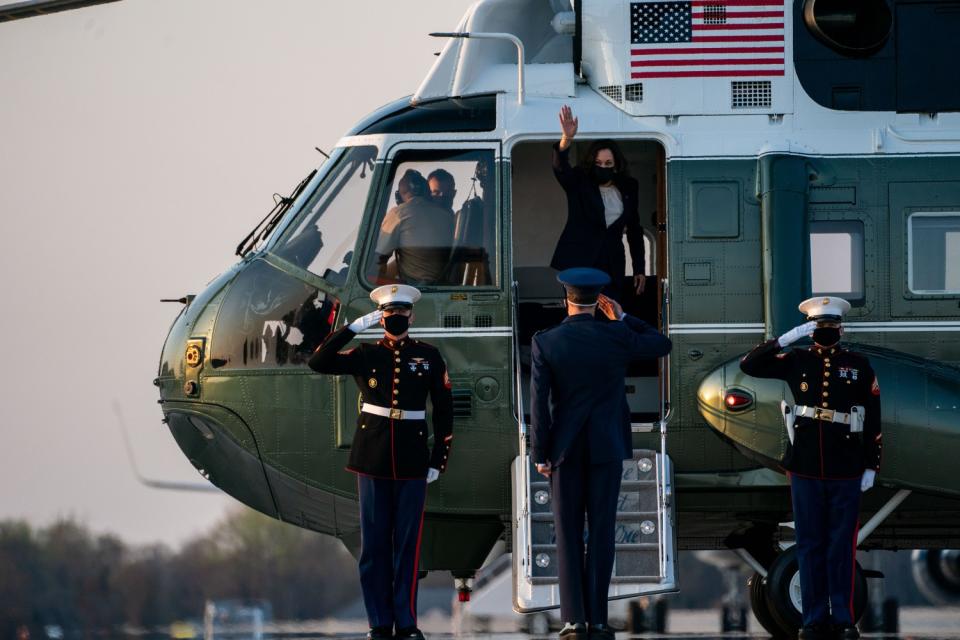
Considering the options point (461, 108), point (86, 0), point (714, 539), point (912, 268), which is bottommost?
point (714, 539)

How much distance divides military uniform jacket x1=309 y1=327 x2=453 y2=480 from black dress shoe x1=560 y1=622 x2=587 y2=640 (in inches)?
48.2

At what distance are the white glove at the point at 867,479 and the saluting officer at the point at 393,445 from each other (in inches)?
94.8

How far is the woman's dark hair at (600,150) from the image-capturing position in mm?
11203

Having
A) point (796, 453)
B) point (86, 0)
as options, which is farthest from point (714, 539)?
point (86, 0)

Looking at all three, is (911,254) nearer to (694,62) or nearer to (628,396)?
(694,62)

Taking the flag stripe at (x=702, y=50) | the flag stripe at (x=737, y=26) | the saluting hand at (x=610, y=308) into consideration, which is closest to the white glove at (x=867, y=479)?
the saluting hand at (x=610, y=308)

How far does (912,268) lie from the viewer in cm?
1094

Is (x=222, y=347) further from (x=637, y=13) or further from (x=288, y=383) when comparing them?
(x=637, y=13)

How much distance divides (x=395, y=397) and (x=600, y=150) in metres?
2.44

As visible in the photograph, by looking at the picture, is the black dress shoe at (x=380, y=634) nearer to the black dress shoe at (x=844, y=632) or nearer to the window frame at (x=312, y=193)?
Answer: the black dress shoe at (x=844, y=632)

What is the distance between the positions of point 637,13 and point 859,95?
5.05 ft

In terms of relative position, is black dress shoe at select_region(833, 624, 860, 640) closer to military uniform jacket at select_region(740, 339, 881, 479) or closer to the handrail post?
military uniform jacket at select_region(740, 339, 881, 479)

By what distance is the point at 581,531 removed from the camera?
373 inches

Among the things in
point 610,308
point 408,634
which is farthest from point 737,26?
point 408,634
